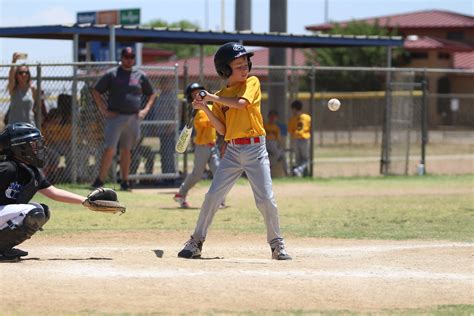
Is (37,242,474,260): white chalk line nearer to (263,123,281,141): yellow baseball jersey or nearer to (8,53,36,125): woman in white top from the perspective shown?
(8,53,36,125): woman in white top

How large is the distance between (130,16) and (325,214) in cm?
1387

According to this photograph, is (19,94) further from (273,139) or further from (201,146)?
(273,139)

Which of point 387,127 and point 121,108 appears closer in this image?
point 121,108

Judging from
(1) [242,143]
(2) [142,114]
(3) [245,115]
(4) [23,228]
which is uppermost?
(3) [245,115]

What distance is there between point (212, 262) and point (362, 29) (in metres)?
47.4

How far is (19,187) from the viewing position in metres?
8.80

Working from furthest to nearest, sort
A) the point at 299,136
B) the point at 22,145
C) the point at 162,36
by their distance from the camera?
the point at 299,136
the point at 162,36
the point at 22,145

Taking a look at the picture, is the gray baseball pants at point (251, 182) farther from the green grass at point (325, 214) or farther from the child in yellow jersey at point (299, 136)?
the child in yellow jersey at point (299, 136)

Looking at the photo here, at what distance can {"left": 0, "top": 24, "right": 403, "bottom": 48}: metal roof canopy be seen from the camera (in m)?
18.4

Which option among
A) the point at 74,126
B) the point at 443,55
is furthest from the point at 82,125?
the point at 443,55

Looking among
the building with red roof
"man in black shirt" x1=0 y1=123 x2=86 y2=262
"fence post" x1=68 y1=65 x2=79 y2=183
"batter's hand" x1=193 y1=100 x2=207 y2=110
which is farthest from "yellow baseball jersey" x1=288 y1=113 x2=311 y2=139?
the building with red roof

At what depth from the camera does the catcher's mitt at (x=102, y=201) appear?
355 inches

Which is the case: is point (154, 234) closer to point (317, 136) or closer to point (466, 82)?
point (317, 136)

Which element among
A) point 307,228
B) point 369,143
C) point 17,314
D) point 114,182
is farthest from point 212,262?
point 369,143
